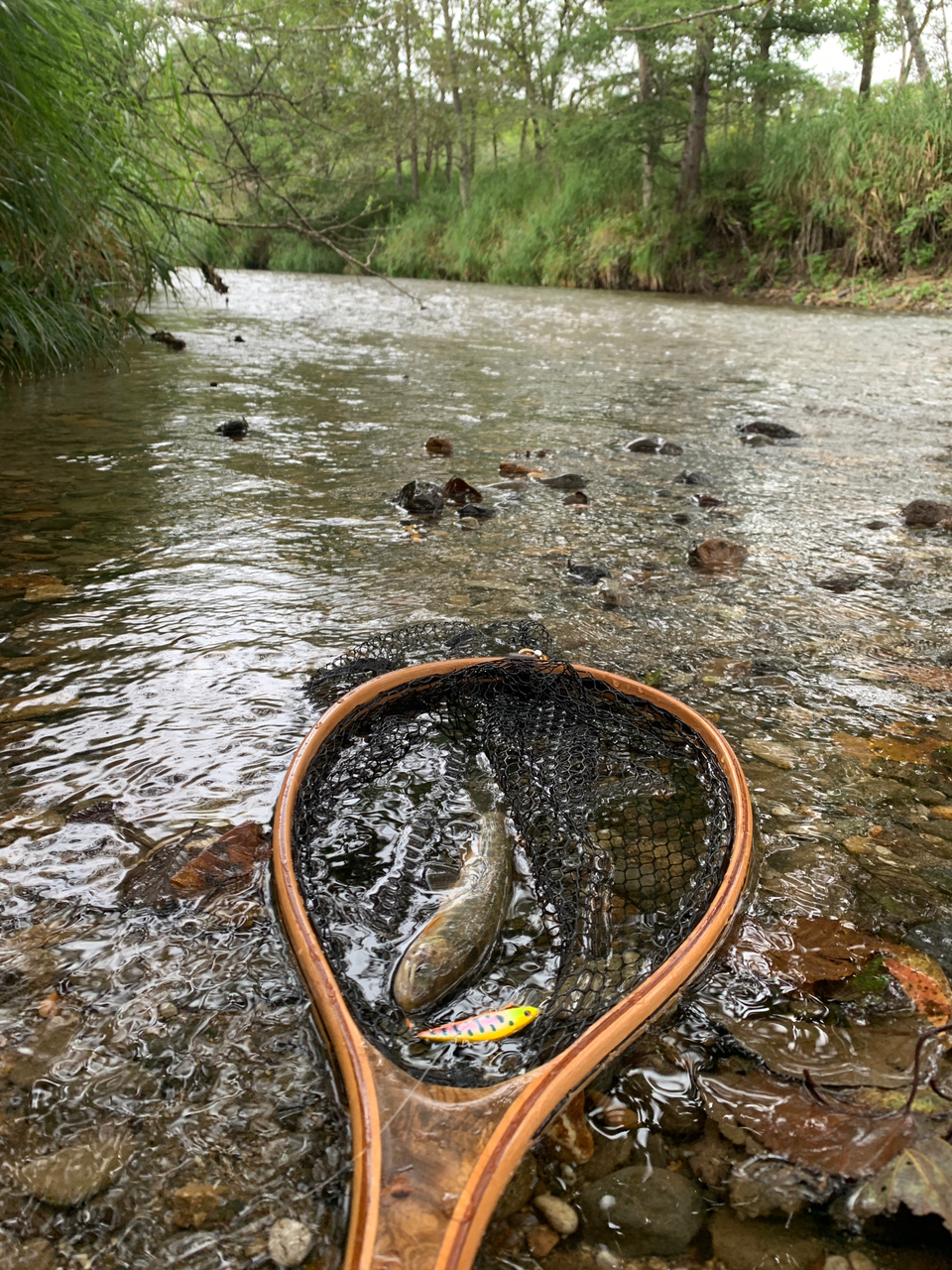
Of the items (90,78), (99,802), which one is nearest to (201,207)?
(90,78)

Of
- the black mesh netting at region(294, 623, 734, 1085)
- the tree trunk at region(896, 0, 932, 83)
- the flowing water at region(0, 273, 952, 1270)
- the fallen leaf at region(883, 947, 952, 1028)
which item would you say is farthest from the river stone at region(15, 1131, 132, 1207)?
the tree trunk at region(896, 0, 932, 83)

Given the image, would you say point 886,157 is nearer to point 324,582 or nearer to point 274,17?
point 274,17

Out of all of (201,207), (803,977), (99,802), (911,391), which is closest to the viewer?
(803,977)

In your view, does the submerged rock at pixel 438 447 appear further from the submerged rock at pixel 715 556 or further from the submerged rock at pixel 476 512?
the submerged rock at pixel 715 556

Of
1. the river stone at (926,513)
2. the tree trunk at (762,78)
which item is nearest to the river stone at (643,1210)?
the river stone at (926,513)

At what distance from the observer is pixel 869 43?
18.6 meters

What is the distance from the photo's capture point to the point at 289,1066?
1263 millimetres

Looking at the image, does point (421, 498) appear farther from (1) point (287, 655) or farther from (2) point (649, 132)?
(2) point (649, 132)

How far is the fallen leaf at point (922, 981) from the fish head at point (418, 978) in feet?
2.66

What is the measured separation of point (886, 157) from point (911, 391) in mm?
11843

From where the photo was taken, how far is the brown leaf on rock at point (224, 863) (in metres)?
1.61

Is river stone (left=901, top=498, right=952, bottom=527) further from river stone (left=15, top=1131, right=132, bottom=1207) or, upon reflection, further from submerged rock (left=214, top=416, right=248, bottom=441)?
river stone (left=15, top=1131, right=132, bottom=1207)

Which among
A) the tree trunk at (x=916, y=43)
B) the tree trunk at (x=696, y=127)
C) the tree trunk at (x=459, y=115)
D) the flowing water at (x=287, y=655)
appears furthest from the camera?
the tree trunk at (x=459, y=115)

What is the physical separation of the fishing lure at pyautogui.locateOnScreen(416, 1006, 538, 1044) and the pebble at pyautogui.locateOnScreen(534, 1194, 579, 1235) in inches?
9.1
